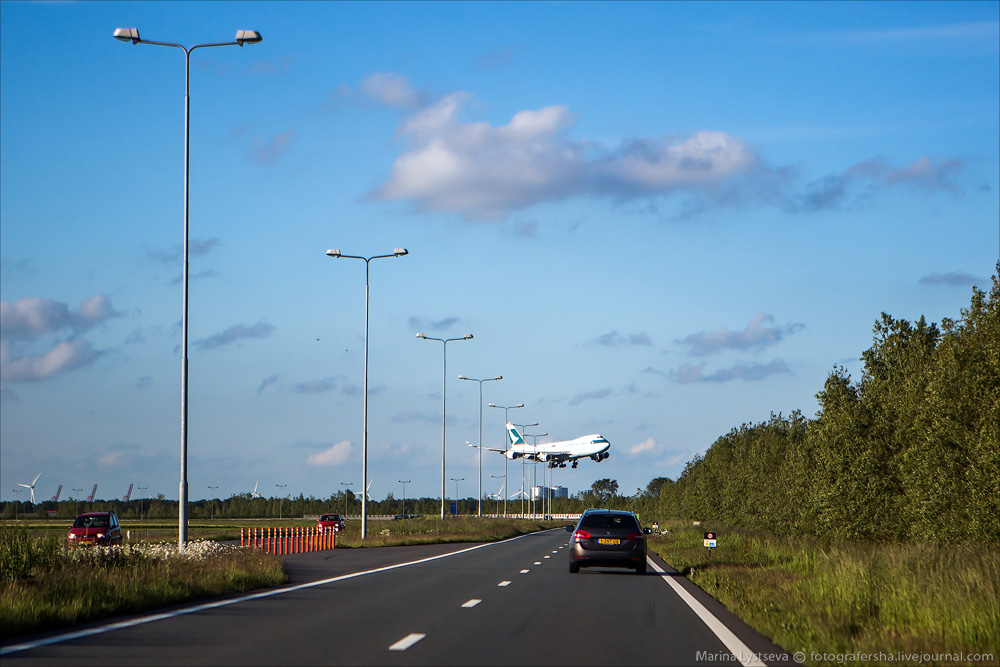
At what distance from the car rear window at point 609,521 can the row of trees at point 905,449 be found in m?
6.61

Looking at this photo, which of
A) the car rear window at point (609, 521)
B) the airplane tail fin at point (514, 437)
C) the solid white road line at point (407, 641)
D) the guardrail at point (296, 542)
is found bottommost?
the guardrail at point (296, 542)

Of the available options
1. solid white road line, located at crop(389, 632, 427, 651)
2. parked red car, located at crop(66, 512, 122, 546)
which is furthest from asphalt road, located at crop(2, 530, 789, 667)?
parked red car, located at crop(66, 512, 122, 546)

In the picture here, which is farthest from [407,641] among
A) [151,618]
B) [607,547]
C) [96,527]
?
[96,527]

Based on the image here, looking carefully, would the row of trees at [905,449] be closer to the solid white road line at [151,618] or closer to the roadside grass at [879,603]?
the roadside grass at [879,603]

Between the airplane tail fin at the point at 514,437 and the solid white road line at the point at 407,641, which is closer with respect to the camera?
the solid white road line at the point at 407,641

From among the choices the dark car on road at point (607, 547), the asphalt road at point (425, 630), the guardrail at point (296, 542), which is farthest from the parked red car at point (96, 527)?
the dark car on road at point (607, 547)

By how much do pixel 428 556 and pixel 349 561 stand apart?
4.76m

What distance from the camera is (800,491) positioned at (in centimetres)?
3872

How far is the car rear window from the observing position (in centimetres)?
2672

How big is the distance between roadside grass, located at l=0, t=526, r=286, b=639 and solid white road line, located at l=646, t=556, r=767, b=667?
7892 mm

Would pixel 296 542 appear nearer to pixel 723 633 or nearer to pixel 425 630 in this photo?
pixel 425 630

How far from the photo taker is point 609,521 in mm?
26938

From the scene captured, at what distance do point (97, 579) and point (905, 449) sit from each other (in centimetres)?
2226

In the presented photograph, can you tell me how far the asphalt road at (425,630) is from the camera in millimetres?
10930
